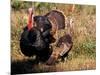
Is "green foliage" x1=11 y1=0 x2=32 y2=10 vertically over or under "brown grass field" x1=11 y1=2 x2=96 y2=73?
over

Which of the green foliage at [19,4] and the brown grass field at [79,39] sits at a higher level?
the green foliage at [19,4]

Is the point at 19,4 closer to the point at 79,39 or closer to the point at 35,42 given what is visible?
the point at 35,42

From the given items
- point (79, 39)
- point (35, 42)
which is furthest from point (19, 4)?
point (79, 39)

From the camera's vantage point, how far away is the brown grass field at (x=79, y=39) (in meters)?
1.57

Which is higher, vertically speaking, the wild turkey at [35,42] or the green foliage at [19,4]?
the green foliage at [19,4]

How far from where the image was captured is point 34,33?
160 centimetres

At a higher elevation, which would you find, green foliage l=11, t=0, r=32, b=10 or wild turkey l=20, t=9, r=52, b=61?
green foliage l=11, t=0, r=32, b=10

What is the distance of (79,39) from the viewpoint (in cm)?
171

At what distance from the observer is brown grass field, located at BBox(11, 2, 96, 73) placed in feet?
5.16

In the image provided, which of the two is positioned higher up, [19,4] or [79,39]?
[19,4]

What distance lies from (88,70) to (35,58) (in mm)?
468
